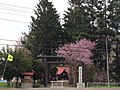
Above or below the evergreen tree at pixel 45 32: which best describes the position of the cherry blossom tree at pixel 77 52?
below

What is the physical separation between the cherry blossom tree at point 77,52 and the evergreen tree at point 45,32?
157 inches

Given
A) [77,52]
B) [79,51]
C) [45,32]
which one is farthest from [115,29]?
[45,32]

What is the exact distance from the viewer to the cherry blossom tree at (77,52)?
54.2 m

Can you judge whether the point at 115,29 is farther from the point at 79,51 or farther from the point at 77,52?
the point at 77,52

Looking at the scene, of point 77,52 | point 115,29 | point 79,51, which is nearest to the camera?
point 77,52

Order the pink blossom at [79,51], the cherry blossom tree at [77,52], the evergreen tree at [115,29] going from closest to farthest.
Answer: the cherry blossom tree at [77,52] < the pink blossom at [79,51] < the evergreen tree at [115,29]

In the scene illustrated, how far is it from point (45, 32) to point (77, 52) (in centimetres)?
809

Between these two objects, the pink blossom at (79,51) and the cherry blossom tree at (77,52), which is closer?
the cherry blossom tree at (77,52)

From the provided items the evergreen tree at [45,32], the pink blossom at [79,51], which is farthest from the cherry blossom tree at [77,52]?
the evergreen tree at [45,32]

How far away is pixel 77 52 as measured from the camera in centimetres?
5581

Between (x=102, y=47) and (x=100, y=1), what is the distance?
8922mm

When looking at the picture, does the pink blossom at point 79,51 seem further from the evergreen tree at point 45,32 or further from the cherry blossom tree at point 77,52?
the evergreen tree at point 45,32

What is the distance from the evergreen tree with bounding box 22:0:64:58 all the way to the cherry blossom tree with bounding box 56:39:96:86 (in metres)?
3.98

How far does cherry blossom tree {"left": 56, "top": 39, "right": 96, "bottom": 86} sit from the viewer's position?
54.2 metres
